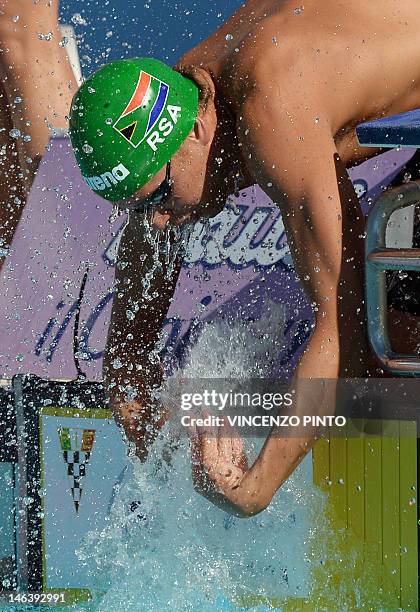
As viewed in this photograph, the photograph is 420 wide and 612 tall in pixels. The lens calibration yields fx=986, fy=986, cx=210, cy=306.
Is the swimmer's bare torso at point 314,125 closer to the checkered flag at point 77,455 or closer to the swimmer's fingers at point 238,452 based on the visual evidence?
the swimmer's fingers at point 238,452

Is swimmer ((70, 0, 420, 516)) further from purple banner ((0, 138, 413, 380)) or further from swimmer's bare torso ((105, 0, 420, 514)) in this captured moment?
purple banner ((0, 138, 413, 380))

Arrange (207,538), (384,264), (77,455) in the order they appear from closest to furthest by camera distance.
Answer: (384,264) → (207,538) → (77,455)

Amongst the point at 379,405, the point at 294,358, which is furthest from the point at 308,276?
the point at 294,358

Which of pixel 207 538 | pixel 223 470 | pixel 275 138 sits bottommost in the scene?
pixel 207 538

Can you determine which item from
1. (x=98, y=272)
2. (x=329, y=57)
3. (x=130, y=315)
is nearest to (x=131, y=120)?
(x=329, y=57)

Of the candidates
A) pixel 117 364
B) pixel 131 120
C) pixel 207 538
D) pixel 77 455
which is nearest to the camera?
pixel 131 120

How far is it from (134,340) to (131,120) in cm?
Result: 62

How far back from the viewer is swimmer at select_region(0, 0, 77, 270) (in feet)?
8.84

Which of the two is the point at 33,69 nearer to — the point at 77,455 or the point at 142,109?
the point at 142,109

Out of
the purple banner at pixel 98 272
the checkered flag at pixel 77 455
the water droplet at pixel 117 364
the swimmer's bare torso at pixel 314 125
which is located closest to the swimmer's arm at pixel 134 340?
the water droplet at pixel 117 364

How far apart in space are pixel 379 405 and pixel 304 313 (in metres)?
0.77

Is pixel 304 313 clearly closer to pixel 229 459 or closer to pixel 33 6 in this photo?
pixel 229 459

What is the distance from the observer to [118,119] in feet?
6.28

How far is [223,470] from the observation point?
5.93 ft
